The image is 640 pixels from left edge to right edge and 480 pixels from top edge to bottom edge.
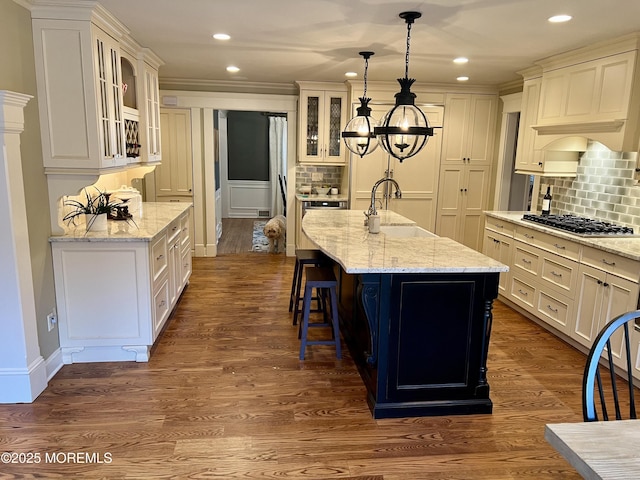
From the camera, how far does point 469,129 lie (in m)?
5.89

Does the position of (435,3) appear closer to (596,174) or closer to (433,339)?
(433,339)

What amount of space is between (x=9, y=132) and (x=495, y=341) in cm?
Answer: 376

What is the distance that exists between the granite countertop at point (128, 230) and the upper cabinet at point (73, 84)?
0.44 m

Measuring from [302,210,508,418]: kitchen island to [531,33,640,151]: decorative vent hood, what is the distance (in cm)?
176

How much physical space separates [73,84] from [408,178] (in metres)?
4.08

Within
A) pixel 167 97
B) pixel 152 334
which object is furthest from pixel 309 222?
pixel 167 97

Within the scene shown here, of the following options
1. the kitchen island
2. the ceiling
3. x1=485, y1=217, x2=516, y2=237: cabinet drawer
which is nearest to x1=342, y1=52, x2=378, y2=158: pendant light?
the ceiling

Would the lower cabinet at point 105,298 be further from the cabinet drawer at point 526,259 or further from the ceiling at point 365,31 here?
the cabinet drawer at point 526,259

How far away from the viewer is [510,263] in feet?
14.4

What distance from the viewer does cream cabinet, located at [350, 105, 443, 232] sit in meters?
5.82

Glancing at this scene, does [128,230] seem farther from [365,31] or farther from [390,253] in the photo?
[365,31]

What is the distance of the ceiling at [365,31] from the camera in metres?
2.82

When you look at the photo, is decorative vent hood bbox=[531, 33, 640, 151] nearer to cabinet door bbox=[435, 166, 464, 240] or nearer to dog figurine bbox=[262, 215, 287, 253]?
cabinet door bbox=[435, 166, 464, 240]

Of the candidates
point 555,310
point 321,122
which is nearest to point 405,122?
point 555,310
